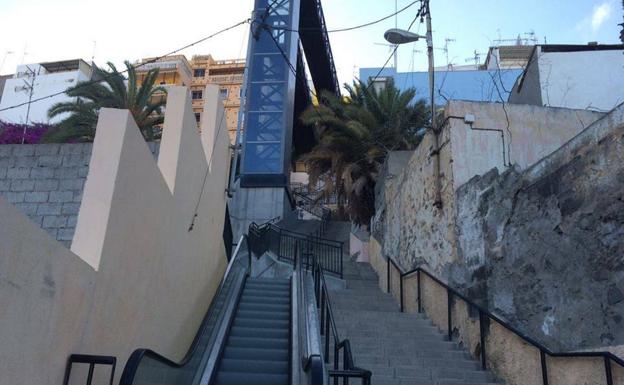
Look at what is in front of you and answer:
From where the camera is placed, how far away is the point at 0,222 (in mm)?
3387

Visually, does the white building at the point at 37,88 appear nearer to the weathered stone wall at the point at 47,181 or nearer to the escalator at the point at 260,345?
the escalator at the point at 260,345

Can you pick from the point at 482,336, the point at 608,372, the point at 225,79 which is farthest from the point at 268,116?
the point at 225,79

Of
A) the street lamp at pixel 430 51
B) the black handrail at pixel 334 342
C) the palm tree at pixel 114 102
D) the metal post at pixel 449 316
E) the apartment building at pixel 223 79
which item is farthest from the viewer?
the apartment building at pixel 223 79

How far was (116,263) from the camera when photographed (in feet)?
16.9

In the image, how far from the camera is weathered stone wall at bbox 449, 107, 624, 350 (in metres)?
5.68

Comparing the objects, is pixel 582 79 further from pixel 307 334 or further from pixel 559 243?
pixel 307 334

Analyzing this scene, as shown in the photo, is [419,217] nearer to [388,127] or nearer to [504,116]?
[504,116]

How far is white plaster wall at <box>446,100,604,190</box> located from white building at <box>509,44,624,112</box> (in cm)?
378

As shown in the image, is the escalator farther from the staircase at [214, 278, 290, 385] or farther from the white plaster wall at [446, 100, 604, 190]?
the white plaster wall at [446, 100, 604, 190]

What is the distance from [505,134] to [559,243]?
3582 millimetres

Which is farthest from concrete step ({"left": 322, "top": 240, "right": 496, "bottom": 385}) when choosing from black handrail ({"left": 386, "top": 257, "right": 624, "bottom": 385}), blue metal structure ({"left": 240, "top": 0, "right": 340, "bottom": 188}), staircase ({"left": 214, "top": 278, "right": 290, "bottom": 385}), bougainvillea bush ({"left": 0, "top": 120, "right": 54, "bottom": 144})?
bougainvillea bush ({"left": 0, "top": 120, "right": 54, "bottom": 144})

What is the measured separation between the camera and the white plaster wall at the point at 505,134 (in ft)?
31.3

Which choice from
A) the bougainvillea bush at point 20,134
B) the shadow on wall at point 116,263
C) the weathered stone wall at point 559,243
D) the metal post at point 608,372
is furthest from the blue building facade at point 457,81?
the metal post at point 608,372

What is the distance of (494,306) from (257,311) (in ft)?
13.0
